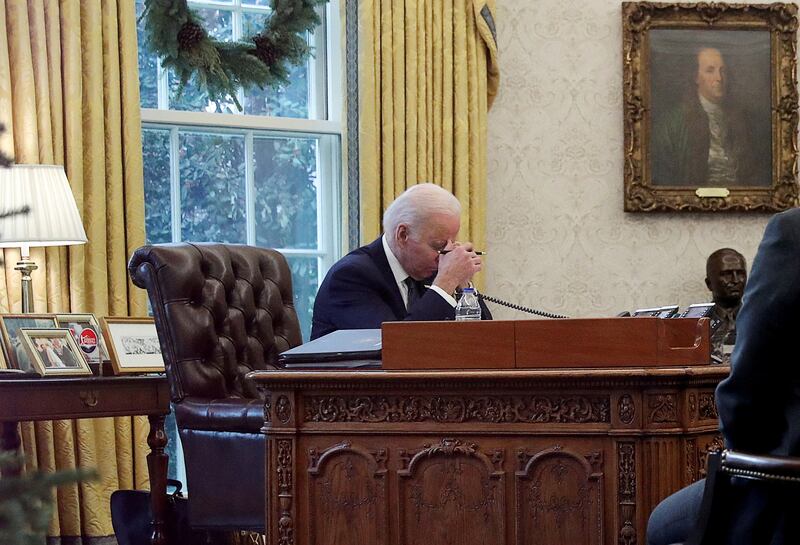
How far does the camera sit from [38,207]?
Answer: 427 centimetres

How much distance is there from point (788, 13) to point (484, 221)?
1.99m

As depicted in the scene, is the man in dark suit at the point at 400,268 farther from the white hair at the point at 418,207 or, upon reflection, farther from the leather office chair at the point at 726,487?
the leather office chair at the point at 726,487

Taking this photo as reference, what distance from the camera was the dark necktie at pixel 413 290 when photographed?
13.7 feet

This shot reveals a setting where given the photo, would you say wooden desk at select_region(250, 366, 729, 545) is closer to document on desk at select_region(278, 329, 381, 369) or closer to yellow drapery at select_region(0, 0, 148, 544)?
document on desk at select_region(278, 329, 381, 369)

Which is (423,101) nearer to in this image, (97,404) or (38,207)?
(38,207)

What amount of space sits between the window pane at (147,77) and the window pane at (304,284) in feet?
3.19

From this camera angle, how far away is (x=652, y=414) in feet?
8.31

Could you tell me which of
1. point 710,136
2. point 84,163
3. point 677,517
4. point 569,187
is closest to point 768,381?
point 677,517

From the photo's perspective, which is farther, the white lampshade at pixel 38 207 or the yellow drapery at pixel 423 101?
the yellow drapery at pixel 423 101

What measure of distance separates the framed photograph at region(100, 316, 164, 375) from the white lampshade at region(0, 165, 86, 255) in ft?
1.08

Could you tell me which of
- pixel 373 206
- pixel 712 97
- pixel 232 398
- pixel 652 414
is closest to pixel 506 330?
pixel 652 414

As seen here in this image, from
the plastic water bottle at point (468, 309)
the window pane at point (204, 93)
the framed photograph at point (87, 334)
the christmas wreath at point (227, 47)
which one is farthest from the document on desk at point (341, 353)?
the window pane at point (204, 93)

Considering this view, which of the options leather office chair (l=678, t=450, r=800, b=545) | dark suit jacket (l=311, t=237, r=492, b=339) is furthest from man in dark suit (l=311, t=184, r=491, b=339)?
leather office chair (l=678, t=450, r=800, b=545)

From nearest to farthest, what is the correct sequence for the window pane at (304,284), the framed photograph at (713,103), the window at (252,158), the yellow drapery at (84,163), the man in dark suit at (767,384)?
the man in dark suit at (767,384) → the yellow drapery at (84,163) → the window at (252,158) → the window pane at (304,284) → the framed photograph at (713,103)
